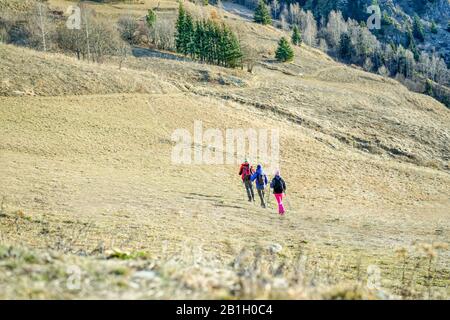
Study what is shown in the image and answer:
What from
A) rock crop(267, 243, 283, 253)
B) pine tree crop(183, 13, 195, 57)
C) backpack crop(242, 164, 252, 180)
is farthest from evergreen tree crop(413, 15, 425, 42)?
rock crop(267, 243, 283, 253)

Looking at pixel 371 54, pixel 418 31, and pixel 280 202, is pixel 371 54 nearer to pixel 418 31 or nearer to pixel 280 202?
pixel 418 31

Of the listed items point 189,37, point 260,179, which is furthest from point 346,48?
point 260,179

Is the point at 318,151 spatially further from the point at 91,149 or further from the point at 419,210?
the point at 91,149

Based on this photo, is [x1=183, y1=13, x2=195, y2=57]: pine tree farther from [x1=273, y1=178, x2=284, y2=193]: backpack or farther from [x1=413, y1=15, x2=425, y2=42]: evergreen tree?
[x1=413, y1=15, x2=425, y2=42]: evergreen tree

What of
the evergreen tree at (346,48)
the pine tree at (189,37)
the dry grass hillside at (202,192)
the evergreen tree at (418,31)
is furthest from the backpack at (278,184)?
the evergreen tree at (418,31)

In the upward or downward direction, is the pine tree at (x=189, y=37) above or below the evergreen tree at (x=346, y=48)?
below

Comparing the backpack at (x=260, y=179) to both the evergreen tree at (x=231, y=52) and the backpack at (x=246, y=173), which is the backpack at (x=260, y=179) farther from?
the evergreen tree at (x=231, y=52)

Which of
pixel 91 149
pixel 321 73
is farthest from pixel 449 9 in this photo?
pixel 91 149

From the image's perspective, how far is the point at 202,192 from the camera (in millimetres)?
23344

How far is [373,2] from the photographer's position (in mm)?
184750

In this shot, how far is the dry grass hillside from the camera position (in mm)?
7121

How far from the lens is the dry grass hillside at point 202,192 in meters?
7.12

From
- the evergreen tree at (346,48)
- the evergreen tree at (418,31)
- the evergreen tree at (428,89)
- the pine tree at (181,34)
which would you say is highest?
the evergreen tree at (418,31)
